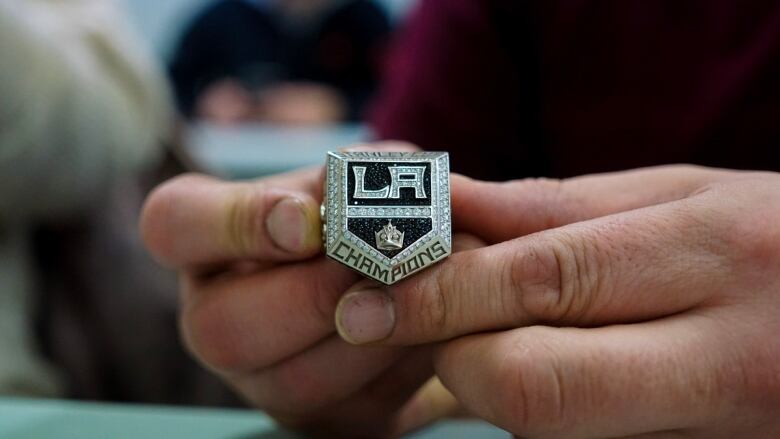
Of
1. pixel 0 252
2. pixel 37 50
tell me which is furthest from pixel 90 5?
pixel 0 252

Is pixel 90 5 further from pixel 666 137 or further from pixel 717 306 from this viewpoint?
pixel 717 306

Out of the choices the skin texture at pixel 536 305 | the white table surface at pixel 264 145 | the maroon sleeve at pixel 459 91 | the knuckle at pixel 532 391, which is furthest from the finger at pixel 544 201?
the white table surface at pixel 264 145

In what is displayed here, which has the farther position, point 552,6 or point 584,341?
point 552,6

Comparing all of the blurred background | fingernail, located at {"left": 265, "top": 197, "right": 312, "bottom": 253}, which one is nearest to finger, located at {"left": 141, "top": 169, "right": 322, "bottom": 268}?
fingernail, located at {"left": 265, "top": 197, "right": 312, "bottom": 253}

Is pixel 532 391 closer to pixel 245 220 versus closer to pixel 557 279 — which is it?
pixel 557 279

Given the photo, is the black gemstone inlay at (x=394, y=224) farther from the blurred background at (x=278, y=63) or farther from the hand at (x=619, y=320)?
the blurred background at (x=278, y=63)

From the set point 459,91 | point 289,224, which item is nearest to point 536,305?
point 289,224
